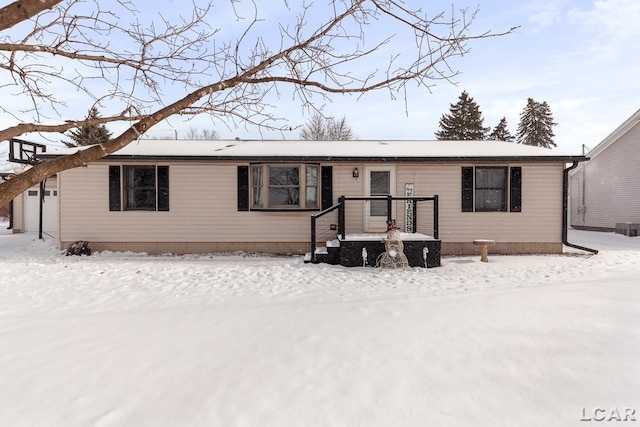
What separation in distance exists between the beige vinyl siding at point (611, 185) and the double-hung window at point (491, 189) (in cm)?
1072

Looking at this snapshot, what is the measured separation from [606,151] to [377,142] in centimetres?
1396

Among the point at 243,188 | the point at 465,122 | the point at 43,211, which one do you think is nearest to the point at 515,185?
the point at 243,188

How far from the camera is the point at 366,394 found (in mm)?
2459

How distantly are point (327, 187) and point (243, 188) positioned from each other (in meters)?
2.48

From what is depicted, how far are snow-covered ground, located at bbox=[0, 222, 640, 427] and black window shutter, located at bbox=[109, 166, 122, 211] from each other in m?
4.18

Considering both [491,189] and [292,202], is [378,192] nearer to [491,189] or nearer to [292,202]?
[292,202]

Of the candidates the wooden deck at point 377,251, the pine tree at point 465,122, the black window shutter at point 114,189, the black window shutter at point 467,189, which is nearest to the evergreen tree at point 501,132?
the pine tree at point 465,122

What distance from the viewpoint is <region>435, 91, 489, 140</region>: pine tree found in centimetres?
3222

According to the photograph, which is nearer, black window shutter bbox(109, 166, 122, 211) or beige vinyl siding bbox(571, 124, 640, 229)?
black window shutter bbox(109, 166, 122, 211)

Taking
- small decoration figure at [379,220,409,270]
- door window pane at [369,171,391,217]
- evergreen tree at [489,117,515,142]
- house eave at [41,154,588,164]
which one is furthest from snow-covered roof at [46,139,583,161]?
evergreen tree at [489,117,515,142]

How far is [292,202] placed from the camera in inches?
392

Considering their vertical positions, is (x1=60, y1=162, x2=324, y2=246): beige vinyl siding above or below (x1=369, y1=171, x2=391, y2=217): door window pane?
below

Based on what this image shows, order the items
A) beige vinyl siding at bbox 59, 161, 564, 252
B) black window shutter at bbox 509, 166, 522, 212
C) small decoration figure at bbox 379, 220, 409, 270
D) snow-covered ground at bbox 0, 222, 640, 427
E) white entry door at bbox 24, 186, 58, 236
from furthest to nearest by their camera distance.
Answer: white entry door at bbox 24, 186, 58, 236, beige vinyl siding at bbox 59, 161, 564, 252, black window shutter at bbox 509, 166, 522, 212, small decoration figure at bbox 379, 220, 409, 270, snow-covered ground at bbox 0, 222, 640, 427

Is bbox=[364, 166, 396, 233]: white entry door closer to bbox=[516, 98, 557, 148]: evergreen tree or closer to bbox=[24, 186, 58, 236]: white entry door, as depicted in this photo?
bbox=[24, 186, 58, 236]: white entry door
